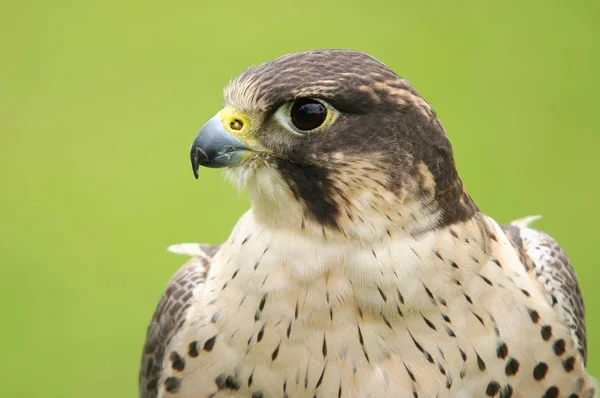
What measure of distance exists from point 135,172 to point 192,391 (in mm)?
5172

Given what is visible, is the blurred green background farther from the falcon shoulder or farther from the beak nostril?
the beak nostril

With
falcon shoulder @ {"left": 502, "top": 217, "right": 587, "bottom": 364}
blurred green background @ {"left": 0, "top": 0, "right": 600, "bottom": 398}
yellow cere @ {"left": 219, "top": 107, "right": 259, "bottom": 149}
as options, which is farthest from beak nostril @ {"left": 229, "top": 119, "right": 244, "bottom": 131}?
blurred green background @ {"left": 0, "top": 0, "right": 600, "bottom": 398}

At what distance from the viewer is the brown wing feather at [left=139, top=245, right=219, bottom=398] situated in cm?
381

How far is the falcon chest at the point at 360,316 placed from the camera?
3.26 m

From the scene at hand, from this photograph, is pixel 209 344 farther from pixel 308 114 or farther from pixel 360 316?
pixel 308 114

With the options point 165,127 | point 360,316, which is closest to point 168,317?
point 360,316

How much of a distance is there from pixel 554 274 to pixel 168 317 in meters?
1.60

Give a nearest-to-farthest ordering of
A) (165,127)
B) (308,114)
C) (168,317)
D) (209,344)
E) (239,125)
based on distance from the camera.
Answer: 1. (308,114)
2. (239,125)
3. (209,344)
4. (168,317)
5. (165,127)

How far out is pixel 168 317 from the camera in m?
3.88

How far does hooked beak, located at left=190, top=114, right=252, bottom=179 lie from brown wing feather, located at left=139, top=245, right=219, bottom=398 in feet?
2.53

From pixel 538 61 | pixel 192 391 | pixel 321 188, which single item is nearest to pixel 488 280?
pixel 321 188

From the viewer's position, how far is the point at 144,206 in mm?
8352

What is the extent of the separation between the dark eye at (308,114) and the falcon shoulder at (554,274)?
1.19 metres

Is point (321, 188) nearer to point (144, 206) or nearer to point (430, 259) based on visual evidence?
point (430, 259)
